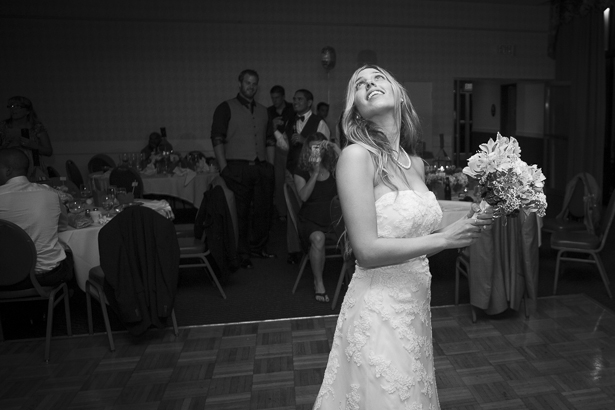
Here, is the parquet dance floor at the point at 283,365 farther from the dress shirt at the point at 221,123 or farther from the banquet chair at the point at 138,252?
the dress shirt at the point at 221,123

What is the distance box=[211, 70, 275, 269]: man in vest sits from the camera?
18.6 ft

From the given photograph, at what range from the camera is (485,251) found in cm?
388

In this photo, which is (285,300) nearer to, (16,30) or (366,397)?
(366,397)

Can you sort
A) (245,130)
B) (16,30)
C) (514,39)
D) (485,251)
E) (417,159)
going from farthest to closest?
(514,39) < (16,30) < (245,130) < (485,251) < (417,159)

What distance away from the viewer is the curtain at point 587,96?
8.51 m


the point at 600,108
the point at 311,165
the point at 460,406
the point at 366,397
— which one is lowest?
the point at 460,406

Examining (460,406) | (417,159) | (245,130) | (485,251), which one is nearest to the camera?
(417,159)

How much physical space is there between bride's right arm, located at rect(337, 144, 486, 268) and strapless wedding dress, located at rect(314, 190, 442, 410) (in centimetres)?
9

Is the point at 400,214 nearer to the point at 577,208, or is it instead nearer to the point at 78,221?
the point at 78,221

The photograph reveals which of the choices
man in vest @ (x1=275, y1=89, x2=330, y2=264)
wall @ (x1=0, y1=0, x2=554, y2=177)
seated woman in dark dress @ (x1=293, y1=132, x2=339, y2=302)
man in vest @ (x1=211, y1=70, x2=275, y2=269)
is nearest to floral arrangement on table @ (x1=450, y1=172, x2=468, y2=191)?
seated woman in dark dress @ (x1=293, y1=132, x2=339, y2=302)

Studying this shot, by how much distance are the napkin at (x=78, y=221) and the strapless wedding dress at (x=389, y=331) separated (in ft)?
9.15

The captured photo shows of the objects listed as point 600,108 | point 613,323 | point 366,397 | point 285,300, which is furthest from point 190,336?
point 600,108

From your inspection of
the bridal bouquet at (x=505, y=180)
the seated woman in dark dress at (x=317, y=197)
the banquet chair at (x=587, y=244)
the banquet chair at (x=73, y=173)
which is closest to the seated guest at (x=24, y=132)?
the banquet chair at (x=73, y=173)

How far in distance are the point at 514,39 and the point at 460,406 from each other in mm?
8585
